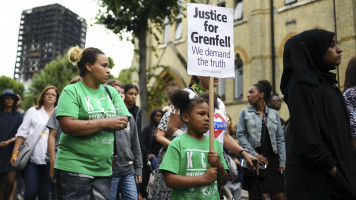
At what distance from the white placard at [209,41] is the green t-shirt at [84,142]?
94 cm

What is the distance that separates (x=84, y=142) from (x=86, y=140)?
1.0 inches

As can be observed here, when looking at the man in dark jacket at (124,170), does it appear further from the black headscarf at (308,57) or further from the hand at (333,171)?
the hand at (333,171)

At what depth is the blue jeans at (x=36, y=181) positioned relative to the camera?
5.91m

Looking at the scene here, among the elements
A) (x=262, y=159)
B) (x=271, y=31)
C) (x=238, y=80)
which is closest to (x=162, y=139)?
(x=262, y=159)

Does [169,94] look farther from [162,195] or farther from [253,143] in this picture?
[253,143]

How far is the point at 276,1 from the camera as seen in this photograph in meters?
19.3

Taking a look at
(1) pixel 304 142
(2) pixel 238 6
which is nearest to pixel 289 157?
(1) pixel 304 142

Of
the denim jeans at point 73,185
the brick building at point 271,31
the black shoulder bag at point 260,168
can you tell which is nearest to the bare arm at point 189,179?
the denim jeans at point 73,185

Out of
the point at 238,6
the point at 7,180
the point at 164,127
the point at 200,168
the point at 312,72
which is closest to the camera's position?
the point at 312,72

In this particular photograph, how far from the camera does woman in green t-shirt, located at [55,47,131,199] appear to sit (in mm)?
3426

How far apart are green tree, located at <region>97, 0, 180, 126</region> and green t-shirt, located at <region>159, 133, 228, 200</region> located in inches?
496

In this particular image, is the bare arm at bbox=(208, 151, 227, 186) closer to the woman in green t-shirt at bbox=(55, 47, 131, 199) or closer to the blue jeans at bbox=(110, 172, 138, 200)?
the woman in green t-shirt at bbox=(55, 47, 131, 199)

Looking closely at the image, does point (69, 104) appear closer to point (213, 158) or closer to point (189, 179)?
point (189, 179)

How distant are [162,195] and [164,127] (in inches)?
31.6
